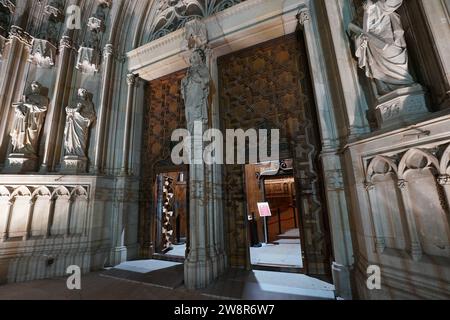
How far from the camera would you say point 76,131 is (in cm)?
440

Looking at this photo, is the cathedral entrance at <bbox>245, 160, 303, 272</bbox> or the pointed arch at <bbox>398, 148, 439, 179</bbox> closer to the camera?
the pointed arch at <bbox>398, 148, 439, 179</bbox>

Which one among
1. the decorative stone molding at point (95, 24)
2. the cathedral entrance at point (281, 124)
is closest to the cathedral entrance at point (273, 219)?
the cathedral entrance at point (281, 124)

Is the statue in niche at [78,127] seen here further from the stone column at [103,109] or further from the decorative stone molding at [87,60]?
the decorative stone molding at [87,60]

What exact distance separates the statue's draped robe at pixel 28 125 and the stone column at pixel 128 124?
162 centimetres

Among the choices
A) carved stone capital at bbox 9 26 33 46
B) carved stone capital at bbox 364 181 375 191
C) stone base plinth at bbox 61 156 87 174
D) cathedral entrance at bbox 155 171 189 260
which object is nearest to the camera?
carved stone capital at bbox 364 181 375 191

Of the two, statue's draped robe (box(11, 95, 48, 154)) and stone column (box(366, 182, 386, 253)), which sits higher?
statue's draped robe (box(11, 95, 48, 154))

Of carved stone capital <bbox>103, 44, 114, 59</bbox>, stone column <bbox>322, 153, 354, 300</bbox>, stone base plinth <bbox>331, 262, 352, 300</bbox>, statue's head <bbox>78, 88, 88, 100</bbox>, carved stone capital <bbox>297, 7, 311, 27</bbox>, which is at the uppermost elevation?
carved stone capital <bbox>103, 44, 114, 59</bbox>

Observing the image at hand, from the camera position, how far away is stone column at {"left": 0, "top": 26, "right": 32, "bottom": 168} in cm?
408

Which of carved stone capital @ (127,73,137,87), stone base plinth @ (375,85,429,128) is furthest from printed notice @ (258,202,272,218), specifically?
carved stone capital @ (127,73,137,87)

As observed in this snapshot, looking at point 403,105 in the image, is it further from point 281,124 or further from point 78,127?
point 78,127

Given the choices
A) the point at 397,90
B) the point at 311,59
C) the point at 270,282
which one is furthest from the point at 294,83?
the point at 270,282

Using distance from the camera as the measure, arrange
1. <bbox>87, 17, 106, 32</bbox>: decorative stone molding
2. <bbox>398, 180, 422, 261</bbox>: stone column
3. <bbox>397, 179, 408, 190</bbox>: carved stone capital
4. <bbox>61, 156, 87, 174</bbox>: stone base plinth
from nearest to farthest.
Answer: <bbox>398, 180, 422, 261</bbox>: stone column
<bbox>397, 179, 408, 190</bbox>: carved stone capital
<bbox>61, 156, 87, 174</bbox>: stone base plinth
<bbox>87, 17, 106, 32</bbox>: decorative stone molding

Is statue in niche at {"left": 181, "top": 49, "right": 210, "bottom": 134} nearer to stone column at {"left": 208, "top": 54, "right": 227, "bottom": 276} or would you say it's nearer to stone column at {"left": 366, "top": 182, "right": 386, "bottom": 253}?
stone column at {"left": 208, "top": 54, "right": 227, "bottom": 276}

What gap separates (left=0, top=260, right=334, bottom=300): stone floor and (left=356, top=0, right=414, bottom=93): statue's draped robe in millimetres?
2607
